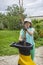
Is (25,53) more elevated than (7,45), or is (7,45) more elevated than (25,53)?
(25,53)

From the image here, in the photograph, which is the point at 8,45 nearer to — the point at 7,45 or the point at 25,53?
the point at 7,45

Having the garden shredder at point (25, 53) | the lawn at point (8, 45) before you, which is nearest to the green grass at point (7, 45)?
the lawn at point (8, 45)

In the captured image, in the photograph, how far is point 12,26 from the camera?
26.0 metres

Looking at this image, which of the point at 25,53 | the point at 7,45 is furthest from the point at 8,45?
the point at 25,53

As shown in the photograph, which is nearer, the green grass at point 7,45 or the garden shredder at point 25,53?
the garden shredder at point 25,53

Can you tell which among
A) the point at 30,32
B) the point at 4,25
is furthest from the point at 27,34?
the point at 4,25

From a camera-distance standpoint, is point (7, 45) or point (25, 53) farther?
point (7, 45)

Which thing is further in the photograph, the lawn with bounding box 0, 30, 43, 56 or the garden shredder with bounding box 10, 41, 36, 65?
the lawn with bounding box 0, 30, 43, 56

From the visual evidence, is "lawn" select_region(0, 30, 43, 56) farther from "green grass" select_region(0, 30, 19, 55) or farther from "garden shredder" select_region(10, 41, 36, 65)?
"garden shredder" select_region(10, 41, 36, 65)

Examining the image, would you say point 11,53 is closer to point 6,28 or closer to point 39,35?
point 39,35

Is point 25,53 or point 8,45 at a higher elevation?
point 25,53

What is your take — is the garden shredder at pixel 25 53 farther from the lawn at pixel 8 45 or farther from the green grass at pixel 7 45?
the green grass at pixel 7 45

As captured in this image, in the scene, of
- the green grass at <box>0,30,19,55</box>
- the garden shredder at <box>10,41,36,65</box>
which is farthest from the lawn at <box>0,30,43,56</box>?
the garden shredder at <box>10,41,36,65</box>

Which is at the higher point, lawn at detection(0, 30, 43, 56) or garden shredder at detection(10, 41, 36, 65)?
garden shredder at detection(10, 41, 36, 65)
